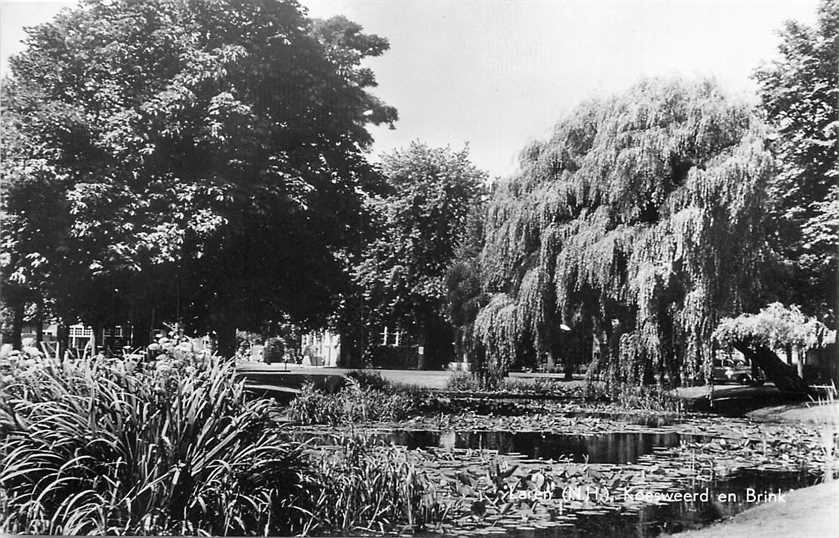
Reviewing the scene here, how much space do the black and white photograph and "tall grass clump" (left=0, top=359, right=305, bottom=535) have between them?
29 mm

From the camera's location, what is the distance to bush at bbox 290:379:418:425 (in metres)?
6.15

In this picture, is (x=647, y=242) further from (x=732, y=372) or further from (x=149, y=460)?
(x=149, y=460)

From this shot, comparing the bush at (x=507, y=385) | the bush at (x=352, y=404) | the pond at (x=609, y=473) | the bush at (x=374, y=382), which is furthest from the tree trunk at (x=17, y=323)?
the bush at (x=507, y=385)

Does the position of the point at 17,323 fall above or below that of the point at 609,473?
above

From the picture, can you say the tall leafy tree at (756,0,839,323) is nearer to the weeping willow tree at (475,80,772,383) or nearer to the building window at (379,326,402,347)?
the weeping willow tree at (475,80,772,383)

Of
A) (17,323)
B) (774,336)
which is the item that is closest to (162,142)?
(17,323)

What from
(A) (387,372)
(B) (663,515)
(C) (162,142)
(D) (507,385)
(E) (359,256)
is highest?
(C) (162,142)

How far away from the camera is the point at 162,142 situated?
631 centimetres

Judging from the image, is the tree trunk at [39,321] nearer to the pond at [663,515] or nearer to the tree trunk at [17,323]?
the tree trunk at [17,323]

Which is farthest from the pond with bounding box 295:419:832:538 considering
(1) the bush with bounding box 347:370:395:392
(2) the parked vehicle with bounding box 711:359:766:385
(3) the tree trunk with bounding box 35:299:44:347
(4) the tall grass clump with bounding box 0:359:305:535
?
(3) the tree trunk with bounding box 35:299:44:347

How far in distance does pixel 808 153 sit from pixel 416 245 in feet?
13.5

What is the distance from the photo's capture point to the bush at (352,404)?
6152mm

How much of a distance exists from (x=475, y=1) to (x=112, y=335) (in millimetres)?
4121

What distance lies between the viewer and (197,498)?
4227mm
